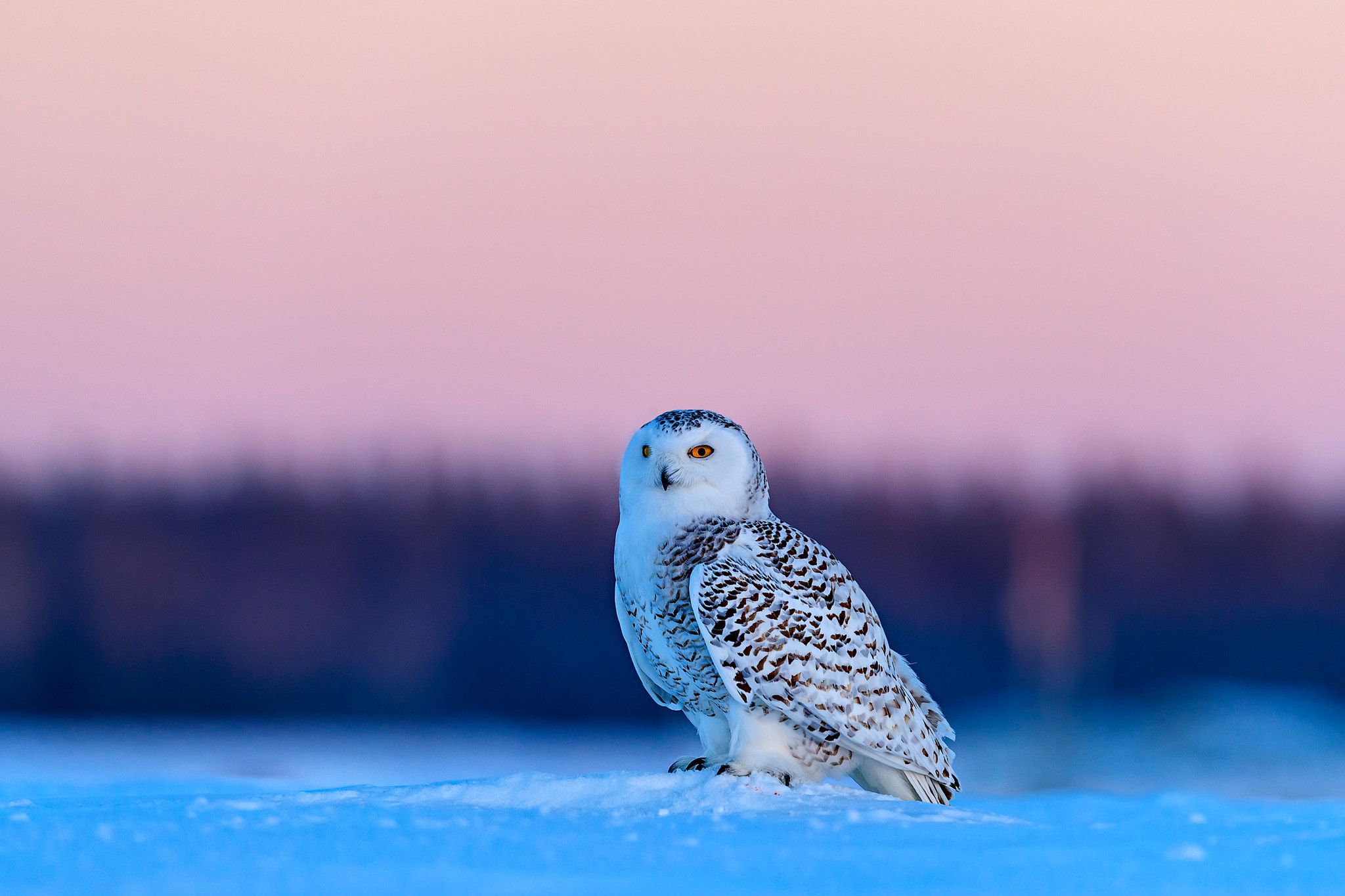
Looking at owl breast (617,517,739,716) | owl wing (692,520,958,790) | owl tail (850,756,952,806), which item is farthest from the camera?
owl tail (850,756,952,806)

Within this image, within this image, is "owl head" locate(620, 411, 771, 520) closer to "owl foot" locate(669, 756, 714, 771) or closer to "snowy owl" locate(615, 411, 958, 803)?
"snowy owl" locate(615, 411, 958, 803)

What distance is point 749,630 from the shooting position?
3.60 metres

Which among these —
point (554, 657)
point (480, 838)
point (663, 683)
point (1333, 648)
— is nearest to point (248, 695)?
point (554, 657)

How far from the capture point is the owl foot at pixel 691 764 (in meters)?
3.92

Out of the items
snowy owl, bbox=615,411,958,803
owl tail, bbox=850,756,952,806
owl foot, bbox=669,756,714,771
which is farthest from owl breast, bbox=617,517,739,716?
owl tail, bbox=850,756,952,806

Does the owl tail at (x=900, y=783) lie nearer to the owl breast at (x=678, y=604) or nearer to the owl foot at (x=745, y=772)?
the owl foot at (x=745, y=772)

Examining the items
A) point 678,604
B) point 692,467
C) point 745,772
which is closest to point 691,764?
point 745,772

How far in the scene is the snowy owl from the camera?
3.66 meters

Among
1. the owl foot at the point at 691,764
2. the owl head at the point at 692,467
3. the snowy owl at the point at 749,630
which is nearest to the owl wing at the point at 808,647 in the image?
the snowy owl at the point at 749,630

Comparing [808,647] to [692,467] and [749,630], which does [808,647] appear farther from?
[692,467]

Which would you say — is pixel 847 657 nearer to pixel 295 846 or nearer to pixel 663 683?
pixel 663 683

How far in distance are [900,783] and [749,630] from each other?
2.95ft

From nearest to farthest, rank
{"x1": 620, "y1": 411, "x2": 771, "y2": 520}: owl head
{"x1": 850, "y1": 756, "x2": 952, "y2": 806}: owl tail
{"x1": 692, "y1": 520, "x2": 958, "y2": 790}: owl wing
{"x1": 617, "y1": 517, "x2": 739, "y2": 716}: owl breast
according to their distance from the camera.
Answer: {"x1": 692, "y1": 520, "x2": 958, "y2": 790}: owl wing
{"x1": 617, "y1": 517, "x2": 739, "y2": 716}: owl breast
{"x1": 620, "y1": 411, "x2": 771, "y2": 520}: owl head
{"x1": 850, "y1": 756, "x2": 952, "y2": 806}: owl tail

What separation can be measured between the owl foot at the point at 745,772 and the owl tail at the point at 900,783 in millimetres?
382
